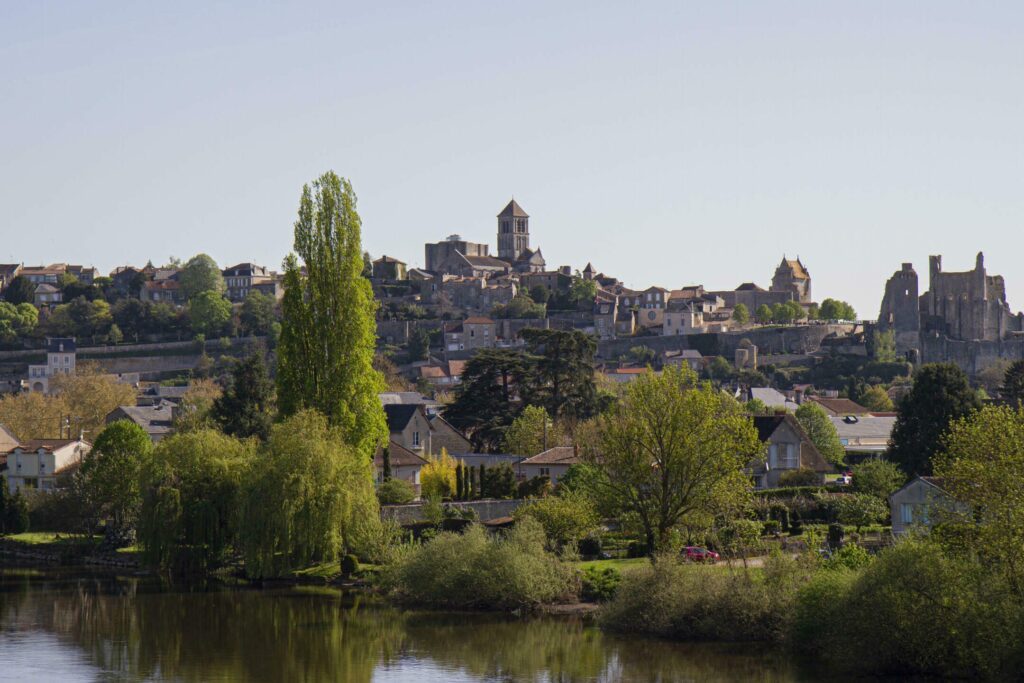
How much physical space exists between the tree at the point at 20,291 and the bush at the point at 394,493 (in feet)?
371

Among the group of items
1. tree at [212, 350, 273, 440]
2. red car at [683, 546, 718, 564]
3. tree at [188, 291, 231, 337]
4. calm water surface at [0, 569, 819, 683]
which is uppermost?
tree at [188, 291, 231, 337]

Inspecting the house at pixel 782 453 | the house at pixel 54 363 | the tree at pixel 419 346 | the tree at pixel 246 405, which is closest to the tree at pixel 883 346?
the tree at pixel 419 346

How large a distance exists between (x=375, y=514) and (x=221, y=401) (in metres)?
22.2

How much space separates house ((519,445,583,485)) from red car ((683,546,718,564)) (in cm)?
1487

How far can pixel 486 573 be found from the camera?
3872 cm

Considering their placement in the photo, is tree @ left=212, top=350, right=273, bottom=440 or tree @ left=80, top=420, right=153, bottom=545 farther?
tree @ left=212, top=350, right=273, bottom=440

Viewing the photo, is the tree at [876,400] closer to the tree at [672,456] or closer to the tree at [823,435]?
the tree at [823,435]

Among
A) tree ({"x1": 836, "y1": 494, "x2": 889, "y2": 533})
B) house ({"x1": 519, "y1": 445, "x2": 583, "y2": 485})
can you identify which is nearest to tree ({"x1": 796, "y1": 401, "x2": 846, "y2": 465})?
house ({"x1": 519, "y1": 445, "x2": 583, "y2": 485})

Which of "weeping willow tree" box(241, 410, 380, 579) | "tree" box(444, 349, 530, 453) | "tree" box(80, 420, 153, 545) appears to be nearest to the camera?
"weeping willow tree" box(241, 410, 380, 579)

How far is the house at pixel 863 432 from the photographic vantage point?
80.4m

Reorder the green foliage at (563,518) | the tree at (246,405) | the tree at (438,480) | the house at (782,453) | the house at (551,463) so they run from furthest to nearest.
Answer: the tree at (246,405)
the house at (782,453)
the house at (551,463)
the tree at (438,480)
the green foliage at (563,518)

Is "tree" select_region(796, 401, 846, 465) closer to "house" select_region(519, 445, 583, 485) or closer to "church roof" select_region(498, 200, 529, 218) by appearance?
"house" select_region(519, 445, 583, 485)

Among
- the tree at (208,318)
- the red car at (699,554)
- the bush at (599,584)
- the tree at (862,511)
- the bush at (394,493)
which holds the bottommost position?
the bush at (599,584)

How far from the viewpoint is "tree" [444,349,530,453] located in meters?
68.5
